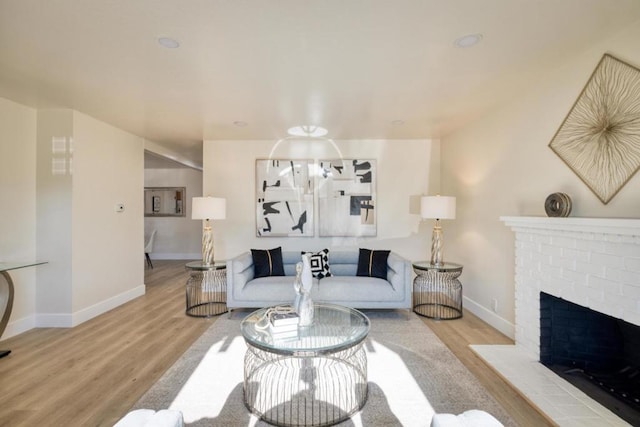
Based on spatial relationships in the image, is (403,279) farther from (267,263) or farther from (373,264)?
(267,263)

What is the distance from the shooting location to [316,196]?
15.4ft

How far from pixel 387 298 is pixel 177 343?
2.26m

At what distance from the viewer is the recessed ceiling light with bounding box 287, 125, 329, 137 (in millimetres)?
4035

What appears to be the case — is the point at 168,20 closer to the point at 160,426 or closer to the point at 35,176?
the point at 160,426

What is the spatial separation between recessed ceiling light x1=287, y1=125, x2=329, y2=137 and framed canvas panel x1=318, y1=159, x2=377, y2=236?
0.52 m

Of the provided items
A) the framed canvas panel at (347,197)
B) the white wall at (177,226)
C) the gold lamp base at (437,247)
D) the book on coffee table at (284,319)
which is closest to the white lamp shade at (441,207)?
the gold lamp base at (437,247)

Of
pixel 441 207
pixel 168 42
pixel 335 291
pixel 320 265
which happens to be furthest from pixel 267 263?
pixel 168 42

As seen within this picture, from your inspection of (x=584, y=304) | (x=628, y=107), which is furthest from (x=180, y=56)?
(x=584, y=304)

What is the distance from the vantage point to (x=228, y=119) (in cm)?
368

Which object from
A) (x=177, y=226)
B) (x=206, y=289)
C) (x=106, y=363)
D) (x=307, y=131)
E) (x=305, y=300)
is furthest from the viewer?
(x=177, y=226)

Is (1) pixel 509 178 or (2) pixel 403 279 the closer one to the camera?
(1) pixel 509 178

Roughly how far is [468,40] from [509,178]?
164 cm

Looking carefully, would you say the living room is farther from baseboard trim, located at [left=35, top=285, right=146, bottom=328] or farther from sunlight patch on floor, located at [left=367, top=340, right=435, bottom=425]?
sunlight patch on floor, located at [left=367, top=340, right=435, bottom=425]

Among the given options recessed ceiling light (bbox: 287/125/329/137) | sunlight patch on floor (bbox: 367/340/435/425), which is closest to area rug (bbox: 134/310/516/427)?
sunlight patch on floor (bbox: 367/340/435/425)
